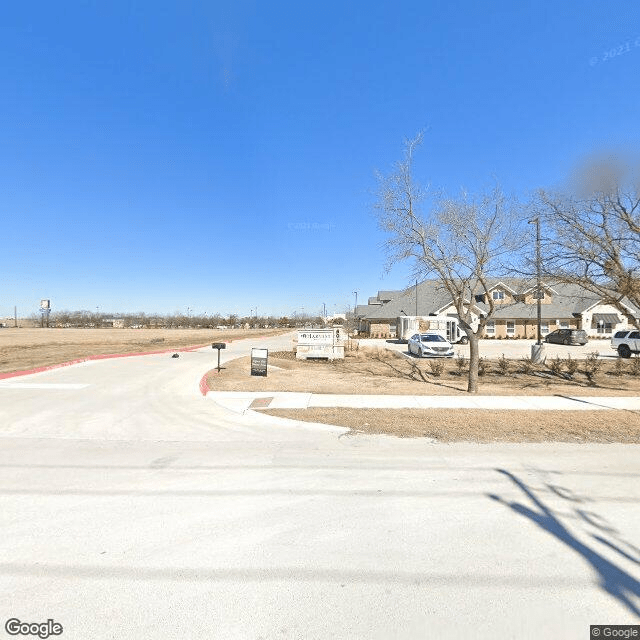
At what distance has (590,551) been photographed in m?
3.32

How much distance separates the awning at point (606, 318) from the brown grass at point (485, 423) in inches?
1618

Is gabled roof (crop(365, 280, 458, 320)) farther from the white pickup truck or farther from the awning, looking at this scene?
the white pickup truck

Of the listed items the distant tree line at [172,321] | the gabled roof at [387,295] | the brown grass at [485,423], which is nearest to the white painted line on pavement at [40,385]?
the brown grass at [485,423]

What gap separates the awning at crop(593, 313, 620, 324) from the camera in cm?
4131

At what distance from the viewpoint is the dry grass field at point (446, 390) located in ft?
23.4

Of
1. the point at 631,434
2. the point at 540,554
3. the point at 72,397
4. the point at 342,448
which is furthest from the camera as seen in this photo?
the point at 72,397

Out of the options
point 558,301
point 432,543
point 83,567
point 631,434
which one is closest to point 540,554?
point 432,543

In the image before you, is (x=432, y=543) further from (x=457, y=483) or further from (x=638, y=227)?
(x=638, y=227)

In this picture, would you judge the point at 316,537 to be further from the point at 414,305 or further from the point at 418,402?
the point at 414,305

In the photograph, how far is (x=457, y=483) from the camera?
4852 millimetres

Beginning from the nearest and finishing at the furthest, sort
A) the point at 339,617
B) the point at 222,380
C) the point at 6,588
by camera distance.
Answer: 1. the point at 339,617
2. the point at 6,588
3. the point at 222,380

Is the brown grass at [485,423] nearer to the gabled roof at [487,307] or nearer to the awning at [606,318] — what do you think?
the gabled roof at [487,307]

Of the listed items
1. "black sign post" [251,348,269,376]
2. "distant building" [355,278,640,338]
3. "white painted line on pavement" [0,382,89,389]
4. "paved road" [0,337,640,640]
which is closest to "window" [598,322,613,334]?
"distant building" [355,278,640,338]

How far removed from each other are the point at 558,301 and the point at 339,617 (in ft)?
167
